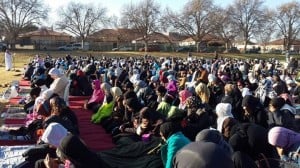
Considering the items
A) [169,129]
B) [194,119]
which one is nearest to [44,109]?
[194,119]

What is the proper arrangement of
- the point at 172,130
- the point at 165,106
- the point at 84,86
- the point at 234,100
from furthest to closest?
the point at 84,86 < the point at 234,100 < the point at 165,106 < the point at 172,130

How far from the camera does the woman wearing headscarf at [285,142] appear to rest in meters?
5.24

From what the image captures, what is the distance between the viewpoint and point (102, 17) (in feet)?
265

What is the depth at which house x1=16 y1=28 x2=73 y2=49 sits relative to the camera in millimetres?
64613

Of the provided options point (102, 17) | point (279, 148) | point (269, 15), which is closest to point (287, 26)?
point (269, 15)

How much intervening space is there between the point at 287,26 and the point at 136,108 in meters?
76.1

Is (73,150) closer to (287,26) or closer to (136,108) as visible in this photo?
(136,108)

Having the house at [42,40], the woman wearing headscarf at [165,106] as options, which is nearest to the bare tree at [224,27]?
the house at [42,40]

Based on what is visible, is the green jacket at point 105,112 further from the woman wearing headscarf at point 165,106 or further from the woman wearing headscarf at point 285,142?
the woman wearing headscarf at point 285,142

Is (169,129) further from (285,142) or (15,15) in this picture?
(15,15)

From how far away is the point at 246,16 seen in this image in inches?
2975

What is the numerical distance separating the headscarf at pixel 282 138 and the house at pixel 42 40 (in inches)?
2341

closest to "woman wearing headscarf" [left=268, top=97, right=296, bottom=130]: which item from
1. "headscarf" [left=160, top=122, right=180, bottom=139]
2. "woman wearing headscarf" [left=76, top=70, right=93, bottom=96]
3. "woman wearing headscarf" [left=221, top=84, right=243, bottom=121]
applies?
"woman wearing headscarf" [left=221, top=84, right=243, bottom=121]

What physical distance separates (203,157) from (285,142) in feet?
8.58
